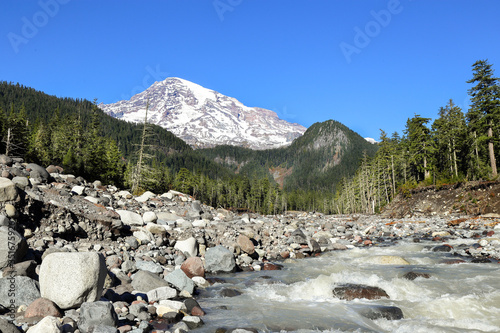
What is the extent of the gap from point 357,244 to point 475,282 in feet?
33.6

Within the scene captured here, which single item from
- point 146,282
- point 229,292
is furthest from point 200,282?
point 146,282

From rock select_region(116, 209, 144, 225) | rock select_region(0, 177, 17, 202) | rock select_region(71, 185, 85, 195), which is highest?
rock select_region(71, 185, 85, 195)

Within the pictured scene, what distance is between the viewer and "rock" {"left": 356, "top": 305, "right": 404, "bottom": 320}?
719cm

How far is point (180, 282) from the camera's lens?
9.00 metres

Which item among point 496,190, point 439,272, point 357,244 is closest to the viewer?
point 439,272

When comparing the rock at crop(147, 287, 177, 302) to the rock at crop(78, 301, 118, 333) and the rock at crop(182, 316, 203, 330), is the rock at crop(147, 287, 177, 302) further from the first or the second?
the rock at crop(78, 301, 118, 333)

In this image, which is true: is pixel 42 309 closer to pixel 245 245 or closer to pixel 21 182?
pixel 245 245

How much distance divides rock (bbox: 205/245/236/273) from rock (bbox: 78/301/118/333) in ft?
20.6

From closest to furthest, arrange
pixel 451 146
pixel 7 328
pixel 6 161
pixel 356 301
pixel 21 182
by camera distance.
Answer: pixel 7 328
pixel 356 301
pixel 21 182
pixel 6 161
pixel 451 146

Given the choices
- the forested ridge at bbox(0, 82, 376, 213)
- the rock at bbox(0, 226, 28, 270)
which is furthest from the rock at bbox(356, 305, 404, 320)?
the forested ridge at bbox(0, 82, 376, 213)

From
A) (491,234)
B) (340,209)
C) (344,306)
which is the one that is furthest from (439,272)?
(340,209)

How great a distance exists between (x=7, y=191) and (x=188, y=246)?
23.2ft

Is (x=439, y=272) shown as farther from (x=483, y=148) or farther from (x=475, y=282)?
(x=483, y=148)

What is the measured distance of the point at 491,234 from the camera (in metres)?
17.6
